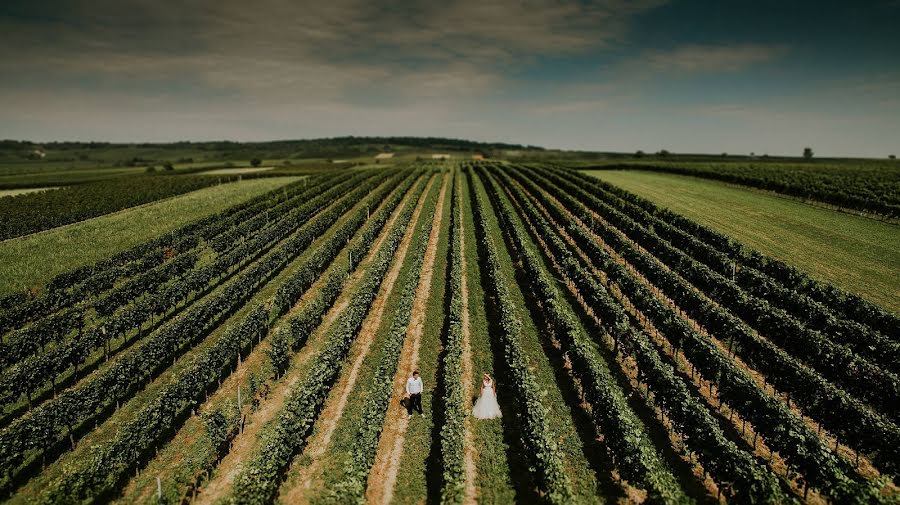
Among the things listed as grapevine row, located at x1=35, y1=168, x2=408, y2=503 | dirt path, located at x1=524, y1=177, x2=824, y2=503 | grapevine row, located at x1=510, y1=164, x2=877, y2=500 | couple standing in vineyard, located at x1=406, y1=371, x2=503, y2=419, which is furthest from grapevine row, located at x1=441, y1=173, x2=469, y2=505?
grapevine row, located at x1=35, y1=168, x2=408, y2=503

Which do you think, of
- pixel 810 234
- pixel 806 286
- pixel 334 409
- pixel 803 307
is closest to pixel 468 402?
pixel 334 409

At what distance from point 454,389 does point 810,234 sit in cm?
3881

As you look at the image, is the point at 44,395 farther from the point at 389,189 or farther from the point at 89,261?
the point at 389,189

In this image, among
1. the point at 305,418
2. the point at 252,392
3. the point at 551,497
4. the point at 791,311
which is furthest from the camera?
the point at 791,311

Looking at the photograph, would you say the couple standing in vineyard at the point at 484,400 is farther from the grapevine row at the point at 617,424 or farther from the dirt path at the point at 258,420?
the dirt path at the point at 258,420

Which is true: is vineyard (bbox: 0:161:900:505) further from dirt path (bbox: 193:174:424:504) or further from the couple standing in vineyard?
the couple standing in vineyard

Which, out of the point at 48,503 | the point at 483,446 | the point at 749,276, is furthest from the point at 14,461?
the point at 749,276

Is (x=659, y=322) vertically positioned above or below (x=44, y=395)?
above

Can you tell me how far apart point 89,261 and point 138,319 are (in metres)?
18.5

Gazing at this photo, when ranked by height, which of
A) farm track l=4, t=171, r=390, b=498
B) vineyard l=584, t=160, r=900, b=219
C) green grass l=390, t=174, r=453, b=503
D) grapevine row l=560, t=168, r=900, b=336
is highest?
vineyard l=584, t=160, r=900, b=219

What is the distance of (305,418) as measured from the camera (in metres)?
13.2

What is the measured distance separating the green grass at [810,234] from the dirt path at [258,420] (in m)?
29.6

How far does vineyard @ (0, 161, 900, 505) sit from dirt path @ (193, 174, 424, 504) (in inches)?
2.9

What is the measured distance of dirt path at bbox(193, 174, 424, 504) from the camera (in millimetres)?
12031
